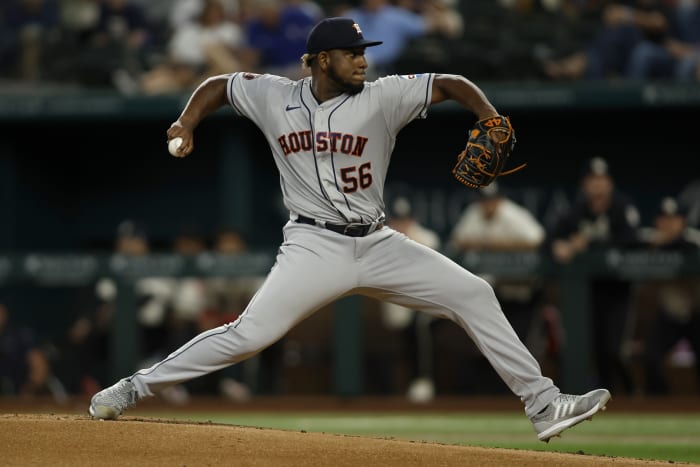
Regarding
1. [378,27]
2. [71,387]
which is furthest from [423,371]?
[378,27]

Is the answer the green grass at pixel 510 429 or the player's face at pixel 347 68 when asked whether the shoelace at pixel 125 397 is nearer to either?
the player's face at pixel 347 68

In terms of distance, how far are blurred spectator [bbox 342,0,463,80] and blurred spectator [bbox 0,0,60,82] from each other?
3.20 metres

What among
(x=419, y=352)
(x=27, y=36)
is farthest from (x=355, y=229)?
(x=27, y=36)

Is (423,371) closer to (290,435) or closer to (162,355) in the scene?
(162,355)

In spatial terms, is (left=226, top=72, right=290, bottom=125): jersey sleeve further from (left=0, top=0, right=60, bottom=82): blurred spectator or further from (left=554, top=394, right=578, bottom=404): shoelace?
(left=0, top=0, right=60, bottom=82): blurred spectator

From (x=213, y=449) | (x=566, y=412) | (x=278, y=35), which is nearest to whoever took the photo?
(x=213, y=449)

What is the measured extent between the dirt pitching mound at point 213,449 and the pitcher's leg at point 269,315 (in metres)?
0.23

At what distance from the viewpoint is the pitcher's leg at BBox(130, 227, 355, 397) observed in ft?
14.7

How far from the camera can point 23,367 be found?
32.1 ft

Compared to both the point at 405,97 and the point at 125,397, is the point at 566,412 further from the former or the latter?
the point at 125,397

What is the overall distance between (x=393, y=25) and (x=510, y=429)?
5.06m

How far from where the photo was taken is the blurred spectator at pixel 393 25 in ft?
36.4

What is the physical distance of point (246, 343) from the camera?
4.49 metres

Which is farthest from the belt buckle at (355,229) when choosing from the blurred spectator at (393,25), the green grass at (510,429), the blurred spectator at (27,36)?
the blurred spectator at (27,36)
